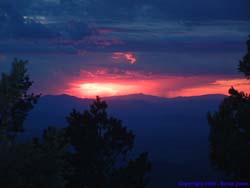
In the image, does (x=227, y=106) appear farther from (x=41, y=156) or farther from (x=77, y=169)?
(x=41, y=156)

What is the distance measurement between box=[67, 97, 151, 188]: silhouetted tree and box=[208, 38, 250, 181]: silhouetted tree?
6764 millimetres

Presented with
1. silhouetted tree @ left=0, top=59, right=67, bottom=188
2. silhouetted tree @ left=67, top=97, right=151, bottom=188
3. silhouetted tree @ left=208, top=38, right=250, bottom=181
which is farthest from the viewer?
silhouetted tree @ left=67, top=97, right=151, bottom=188

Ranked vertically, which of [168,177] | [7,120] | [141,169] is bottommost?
[168,177]

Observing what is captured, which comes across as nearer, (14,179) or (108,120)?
(14,179)

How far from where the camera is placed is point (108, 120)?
30.8 meters

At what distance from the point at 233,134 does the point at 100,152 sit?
9444 mm

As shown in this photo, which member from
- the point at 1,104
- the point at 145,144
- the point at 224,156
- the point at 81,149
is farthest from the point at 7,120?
the point at 145,144

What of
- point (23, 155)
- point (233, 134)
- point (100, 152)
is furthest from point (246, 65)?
point (23, 155)

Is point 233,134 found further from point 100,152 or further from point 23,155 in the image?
point 23,155

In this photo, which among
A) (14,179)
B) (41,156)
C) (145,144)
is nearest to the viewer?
(14,179)

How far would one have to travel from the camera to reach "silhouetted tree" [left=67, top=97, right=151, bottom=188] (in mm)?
29188

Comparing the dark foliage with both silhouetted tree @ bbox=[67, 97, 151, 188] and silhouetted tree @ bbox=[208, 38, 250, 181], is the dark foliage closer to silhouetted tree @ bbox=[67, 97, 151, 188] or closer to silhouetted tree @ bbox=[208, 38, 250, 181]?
silhouetted tree @ bbox=[208, 38, 250, 181]

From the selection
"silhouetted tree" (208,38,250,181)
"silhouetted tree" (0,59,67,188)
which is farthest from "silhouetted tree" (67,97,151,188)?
"silhouetted tree" (0,59,67,188)

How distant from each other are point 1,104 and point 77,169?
16.4 metres
